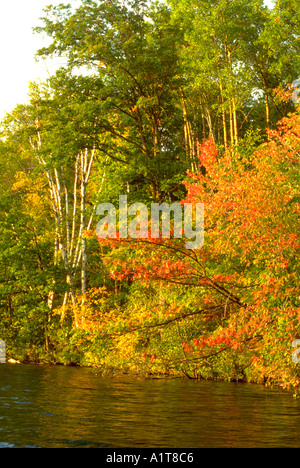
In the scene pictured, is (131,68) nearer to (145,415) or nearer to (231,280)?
(231,280)

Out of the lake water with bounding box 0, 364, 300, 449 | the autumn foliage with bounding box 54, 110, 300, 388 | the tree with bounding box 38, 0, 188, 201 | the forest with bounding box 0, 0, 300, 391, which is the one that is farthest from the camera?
the tree with bounding box 38, 0, 188, 201

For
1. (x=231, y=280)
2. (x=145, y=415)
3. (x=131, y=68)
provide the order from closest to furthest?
(x=145, y=415), (x=231, y=280), (x=131, y=68)

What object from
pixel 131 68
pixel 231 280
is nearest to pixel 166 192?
pixel 131 68

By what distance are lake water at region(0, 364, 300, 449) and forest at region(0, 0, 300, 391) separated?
1.28 metres

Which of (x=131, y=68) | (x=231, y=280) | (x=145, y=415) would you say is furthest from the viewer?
(x=131, y=68)

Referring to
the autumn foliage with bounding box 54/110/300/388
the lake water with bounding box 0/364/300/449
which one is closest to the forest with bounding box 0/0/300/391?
the autumn foliage with bounding box 54/110/300/388

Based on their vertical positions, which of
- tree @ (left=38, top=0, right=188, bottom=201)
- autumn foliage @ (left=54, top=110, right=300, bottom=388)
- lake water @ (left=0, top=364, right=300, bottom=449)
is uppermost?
tree @ (left=38, top=0, right=188, bottom=201)

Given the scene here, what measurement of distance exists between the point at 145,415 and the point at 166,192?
16.5 m

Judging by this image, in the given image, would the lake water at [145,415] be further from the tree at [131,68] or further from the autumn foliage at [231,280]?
the tree at [131,68]

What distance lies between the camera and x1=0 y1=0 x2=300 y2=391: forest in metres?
17.0

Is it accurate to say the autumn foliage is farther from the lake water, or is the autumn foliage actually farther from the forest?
the lake water

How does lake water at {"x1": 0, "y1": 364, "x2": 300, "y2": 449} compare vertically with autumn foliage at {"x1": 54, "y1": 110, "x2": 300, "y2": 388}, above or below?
below

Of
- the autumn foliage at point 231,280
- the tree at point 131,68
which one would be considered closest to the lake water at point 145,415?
the autumn foliage at point 231,280

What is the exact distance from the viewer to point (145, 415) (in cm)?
1399
